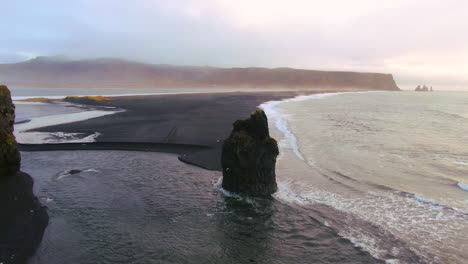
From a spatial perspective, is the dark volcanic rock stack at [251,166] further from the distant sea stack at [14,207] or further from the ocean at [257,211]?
the distant sea stack at [14,207]

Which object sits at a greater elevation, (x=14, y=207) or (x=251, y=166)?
(x=251, y=166)

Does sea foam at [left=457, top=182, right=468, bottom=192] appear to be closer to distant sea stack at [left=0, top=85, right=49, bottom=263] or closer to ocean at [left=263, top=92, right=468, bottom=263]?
ocean at [left=263, top=92, right=468, bottom=263]

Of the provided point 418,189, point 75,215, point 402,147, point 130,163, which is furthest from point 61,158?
point 402,147

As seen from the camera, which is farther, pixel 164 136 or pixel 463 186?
pixel 164 136

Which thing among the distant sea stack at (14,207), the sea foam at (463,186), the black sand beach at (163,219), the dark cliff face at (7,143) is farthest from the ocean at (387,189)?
the dark cliff face at (7,143)

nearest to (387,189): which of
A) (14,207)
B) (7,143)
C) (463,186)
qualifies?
(463,186)

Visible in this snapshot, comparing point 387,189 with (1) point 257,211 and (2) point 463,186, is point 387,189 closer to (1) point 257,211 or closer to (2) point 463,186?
(2) point 463,186
